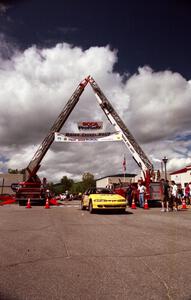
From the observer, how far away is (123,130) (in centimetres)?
2734

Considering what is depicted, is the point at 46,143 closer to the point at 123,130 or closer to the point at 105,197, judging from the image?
the point at 123,130

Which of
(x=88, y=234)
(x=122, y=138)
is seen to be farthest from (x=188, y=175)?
(x=88, y=234)

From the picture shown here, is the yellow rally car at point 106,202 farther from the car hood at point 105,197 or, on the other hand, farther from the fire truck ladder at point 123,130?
the fire truck ladder at point 123,130

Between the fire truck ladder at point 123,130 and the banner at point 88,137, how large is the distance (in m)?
0.62

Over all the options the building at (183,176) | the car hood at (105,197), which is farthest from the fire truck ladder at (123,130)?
the building at (183,176)

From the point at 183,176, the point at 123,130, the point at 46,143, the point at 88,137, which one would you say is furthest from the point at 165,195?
the point at 183,176

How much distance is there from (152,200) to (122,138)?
235 inches

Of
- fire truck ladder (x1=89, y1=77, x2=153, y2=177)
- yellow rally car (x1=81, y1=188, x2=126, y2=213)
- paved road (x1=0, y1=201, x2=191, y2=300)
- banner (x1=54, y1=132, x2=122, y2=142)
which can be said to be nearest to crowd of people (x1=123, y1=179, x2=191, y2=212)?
fire truck ladder (x1=89, y1=77, x2=153, y2=177)

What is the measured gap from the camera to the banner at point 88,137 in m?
27.2

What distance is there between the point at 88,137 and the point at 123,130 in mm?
2927

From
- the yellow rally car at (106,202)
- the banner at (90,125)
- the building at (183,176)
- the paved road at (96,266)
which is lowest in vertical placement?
the paved road at (96,266)

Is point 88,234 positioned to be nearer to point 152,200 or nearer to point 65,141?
point 152,200

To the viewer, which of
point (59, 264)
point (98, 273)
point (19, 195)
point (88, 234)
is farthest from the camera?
point (19, 195)

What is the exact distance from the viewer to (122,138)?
2703 cm
